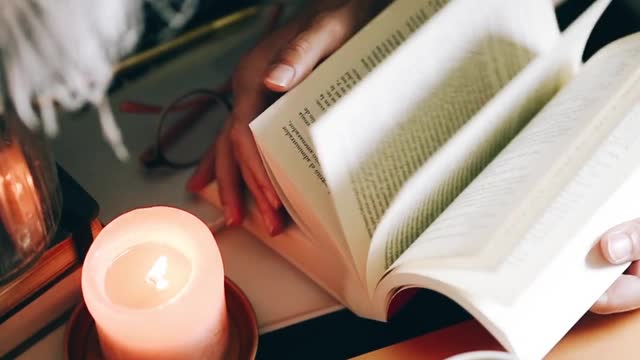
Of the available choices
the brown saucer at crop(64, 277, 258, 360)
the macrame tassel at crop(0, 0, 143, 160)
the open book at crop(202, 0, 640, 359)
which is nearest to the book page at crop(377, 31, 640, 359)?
the open book at crop(202, 0, 640, 359)

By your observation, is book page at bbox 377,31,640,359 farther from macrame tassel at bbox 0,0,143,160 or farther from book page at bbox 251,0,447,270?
macrame tassel at bbox 0,0,143,160

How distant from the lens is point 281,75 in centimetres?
65

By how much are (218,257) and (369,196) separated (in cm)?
12

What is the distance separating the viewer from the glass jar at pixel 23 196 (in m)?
0.56

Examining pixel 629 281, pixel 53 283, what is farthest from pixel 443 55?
pixel 53 283

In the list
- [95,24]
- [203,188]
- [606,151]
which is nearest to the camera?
[95,24]

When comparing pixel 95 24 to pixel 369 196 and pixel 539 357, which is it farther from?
pixel 539 357

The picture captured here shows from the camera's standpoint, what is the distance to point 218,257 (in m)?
0.58

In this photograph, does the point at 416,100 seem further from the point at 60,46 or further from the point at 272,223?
the point at 60,46

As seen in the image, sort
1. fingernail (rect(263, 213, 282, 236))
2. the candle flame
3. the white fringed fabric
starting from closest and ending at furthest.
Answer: the white fringed fabric < the candle flame < fingernail (rect(263, 213, 282, 236))

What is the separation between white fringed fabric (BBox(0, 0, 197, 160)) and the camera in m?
0.47

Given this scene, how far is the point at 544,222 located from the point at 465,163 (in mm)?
90

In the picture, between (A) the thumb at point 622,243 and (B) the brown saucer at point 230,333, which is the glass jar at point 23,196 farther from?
(A) the thumb at point 622,243

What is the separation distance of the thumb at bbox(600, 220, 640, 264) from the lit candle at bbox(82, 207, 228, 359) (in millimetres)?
272
